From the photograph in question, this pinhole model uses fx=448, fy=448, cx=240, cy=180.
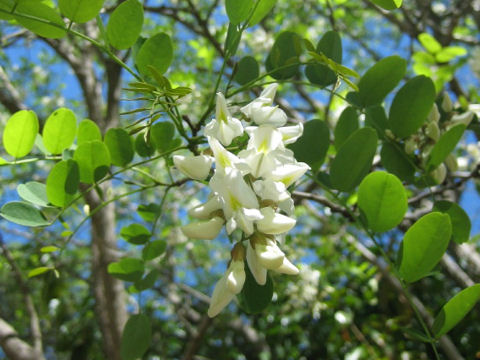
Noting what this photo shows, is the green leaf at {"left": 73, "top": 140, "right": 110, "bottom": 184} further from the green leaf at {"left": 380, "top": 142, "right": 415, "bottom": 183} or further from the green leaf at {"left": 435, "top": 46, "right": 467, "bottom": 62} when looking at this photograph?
the green leaf at {"left": 435, "top": 46, "right": 467, "bottom": 62}

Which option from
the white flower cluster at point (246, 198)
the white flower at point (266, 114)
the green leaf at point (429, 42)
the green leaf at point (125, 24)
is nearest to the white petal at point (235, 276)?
the white flower cluster at point (246, 198)

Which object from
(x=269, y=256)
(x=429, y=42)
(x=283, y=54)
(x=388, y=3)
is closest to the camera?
(x=269, y=256)

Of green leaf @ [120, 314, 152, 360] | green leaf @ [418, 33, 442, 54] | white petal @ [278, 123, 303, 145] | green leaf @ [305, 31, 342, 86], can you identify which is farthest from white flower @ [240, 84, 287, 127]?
green leaf @ [418, 33, 442, 54]

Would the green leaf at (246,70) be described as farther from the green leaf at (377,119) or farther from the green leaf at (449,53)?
the green leaf at (449,53)

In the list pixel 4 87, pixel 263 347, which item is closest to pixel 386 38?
pixel 263 347

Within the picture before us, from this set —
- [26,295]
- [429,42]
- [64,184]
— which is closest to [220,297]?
[64,184]

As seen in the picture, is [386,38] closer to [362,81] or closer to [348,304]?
[348,304]

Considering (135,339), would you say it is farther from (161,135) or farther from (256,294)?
(161,135)
